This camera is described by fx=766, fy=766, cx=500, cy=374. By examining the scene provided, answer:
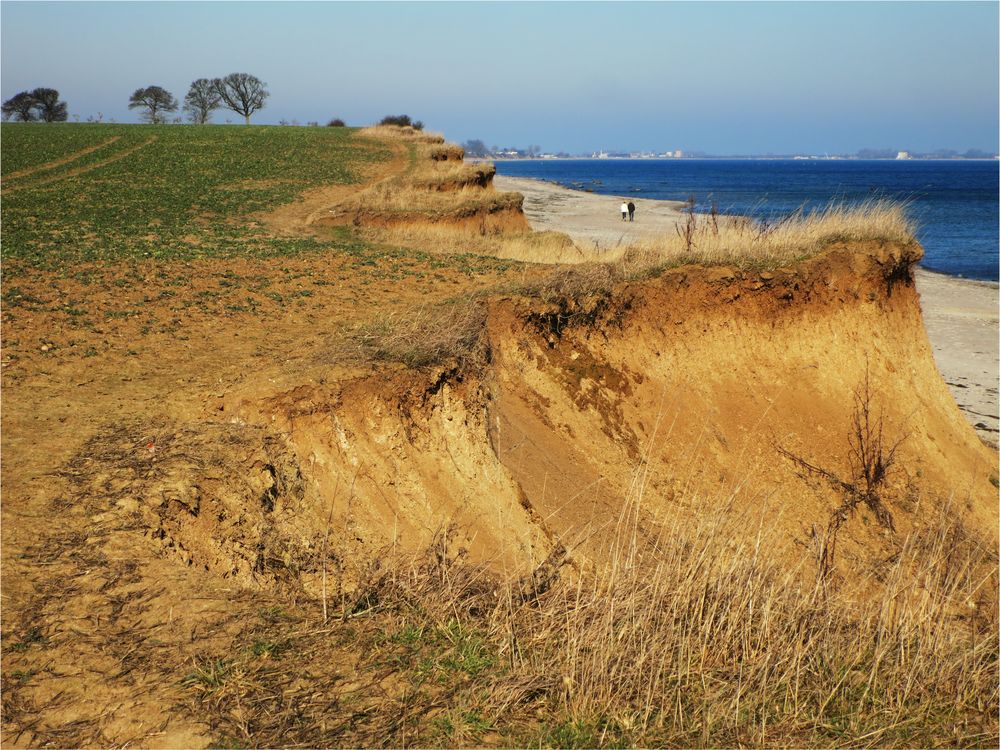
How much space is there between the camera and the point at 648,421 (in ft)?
36.7

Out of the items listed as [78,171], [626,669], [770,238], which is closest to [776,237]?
[770,238]

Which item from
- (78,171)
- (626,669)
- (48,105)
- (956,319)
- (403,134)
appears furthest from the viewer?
(48,105)

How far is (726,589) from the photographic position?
197 inches

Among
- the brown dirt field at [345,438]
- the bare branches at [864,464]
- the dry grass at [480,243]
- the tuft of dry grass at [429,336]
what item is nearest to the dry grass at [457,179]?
the dry grass at [480,243]

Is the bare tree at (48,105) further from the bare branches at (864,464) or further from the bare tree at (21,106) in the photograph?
the bare branches at (864,464)

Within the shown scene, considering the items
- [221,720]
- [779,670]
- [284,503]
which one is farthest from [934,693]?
[284,503]

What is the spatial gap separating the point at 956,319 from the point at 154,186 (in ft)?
93.2

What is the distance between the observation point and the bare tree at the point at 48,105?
8050cm

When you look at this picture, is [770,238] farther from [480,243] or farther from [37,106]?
[37,106]

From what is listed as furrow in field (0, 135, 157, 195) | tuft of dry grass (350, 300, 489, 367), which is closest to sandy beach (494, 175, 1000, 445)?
tuft of dry grass (350, 300, 489, 367)

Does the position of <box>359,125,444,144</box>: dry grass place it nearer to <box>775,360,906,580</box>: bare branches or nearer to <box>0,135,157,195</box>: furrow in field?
<box>0,135,157,195</box>: furrow in field

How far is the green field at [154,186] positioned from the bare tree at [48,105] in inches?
1419

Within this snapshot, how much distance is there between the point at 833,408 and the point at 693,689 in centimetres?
910

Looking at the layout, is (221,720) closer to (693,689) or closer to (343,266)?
(693,689)
